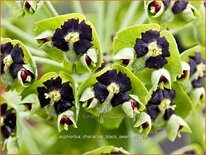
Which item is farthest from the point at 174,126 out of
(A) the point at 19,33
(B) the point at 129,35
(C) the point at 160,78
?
(A) the point at 19,33

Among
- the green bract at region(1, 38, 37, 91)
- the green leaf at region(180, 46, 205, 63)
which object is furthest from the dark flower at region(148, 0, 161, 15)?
the green bract at region(1, 38, 37, 91)

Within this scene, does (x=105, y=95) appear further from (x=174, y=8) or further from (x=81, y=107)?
(x=174, y=8)

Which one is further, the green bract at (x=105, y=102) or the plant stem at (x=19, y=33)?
the plant stem at (x=19, y=33)

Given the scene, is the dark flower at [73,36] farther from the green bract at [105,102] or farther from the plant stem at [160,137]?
the plant stem at [160,137]

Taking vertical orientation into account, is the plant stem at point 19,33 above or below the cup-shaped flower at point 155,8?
above

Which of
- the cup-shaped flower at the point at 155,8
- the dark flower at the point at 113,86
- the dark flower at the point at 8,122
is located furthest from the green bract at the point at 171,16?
the dark flower at the point at 8,122

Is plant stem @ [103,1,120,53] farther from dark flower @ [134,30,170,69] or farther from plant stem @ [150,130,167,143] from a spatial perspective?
plant stem @ [150,130,167,143]

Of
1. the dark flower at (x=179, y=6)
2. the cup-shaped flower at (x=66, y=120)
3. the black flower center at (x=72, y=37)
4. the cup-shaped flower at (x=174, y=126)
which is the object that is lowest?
the cup-shaped flower at (x=174, y=126)

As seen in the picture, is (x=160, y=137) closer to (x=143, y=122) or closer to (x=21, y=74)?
(x=143, y=122)
